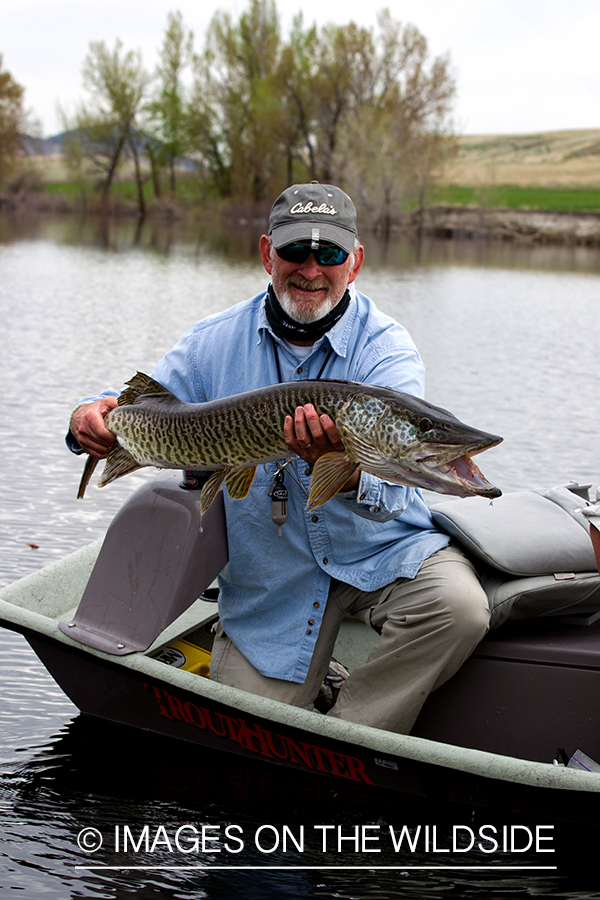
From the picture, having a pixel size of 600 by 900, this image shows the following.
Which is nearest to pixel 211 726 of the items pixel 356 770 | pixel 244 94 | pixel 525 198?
pixel 356 770

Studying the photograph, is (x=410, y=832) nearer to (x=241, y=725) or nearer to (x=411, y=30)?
(x=241, y=725)

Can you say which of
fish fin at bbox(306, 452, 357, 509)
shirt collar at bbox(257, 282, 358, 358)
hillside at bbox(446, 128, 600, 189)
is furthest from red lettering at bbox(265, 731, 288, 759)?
hillside at bbox(446, 128, 600, 189)

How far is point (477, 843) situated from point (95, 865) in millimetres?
1389

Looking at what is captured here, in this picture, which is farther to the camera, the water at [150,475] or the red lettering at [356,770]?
the red lettering at [356,770]

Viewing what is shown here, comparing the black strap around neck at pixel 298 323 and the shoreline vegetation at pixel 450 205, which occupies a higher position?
the shoreline vegetation at pixel 450 205

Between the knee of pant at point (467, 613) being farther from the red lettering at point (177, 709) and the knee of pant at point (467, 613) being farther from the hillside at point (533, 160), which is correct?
the hillside at point (533, 160)

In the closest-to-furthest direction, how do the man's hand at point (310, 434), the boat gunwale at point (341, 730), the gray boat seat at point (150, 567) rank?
the man's hand at point (310, 434) < the boat gunwale at point (341, 730) < the gray boat seat at point (150, 567)

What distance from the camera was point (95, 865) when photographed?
11.0 feet

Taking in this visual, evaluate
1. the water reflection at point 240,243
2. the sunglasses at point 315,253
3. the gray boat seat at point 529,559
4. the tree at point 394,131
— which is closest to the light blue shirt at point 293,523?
the gray boat seat at point 529,559

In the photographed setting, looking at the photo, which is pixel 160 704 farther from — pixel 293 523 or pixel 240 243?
pixel 240 243

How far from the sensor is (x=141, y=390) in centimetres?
349

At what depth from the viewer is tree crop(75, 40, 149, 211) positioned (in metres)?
59.6

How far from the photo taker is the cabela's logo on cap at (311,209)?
345 centimetres

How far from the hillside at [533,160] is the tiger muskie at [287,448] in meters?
54.7
